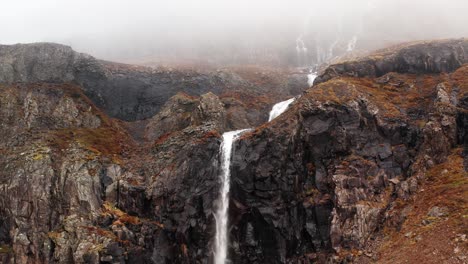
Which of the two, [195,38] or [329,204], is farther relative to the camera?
[195,38]

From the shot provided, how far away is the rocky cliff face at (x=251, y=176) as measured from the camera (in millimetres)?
38062

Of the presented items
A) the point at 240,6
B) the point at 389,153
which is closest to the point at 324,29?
the point at 240,6

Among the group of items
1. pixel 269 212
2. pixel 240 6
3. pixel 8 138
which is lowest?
pixel 269 212

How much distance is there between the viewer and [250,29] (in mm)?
126312

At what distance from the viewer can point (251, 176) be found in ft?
138

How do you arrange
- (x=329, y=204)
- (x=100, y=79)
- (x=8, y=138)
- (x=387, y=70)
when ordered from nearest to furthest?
(x=329, y=204) < (x=8, y=138) < (x=387, y=70) < (x=100, y=79)

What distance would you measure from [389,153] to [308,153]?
25.2 feet

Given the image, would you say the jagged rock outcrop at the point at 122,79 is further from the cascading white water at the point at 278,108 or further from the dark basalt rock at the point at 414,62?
the dark basalt rock at the point at 414,62

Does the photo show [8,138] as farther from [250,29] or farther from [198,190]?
[250,29]

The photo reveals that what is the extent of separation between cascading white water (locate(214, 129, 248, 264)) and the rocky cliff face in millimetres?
653

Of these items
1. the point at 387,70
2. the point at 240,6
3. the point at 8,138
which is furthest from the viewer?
the point at 240,6

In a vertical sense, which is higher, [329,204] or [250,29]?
[250,29]

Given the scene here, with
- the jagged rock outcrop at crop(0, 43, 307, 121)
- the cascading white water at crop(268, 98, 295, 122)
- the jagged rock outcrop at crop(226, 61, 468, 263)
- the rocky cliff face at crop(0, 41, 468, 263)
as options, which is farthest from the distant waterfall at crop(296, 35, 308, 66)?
the jagged rock outcrop at crop(226, 61, 468, 263)

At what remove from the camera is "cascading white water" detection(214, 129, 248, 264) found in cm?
4091
